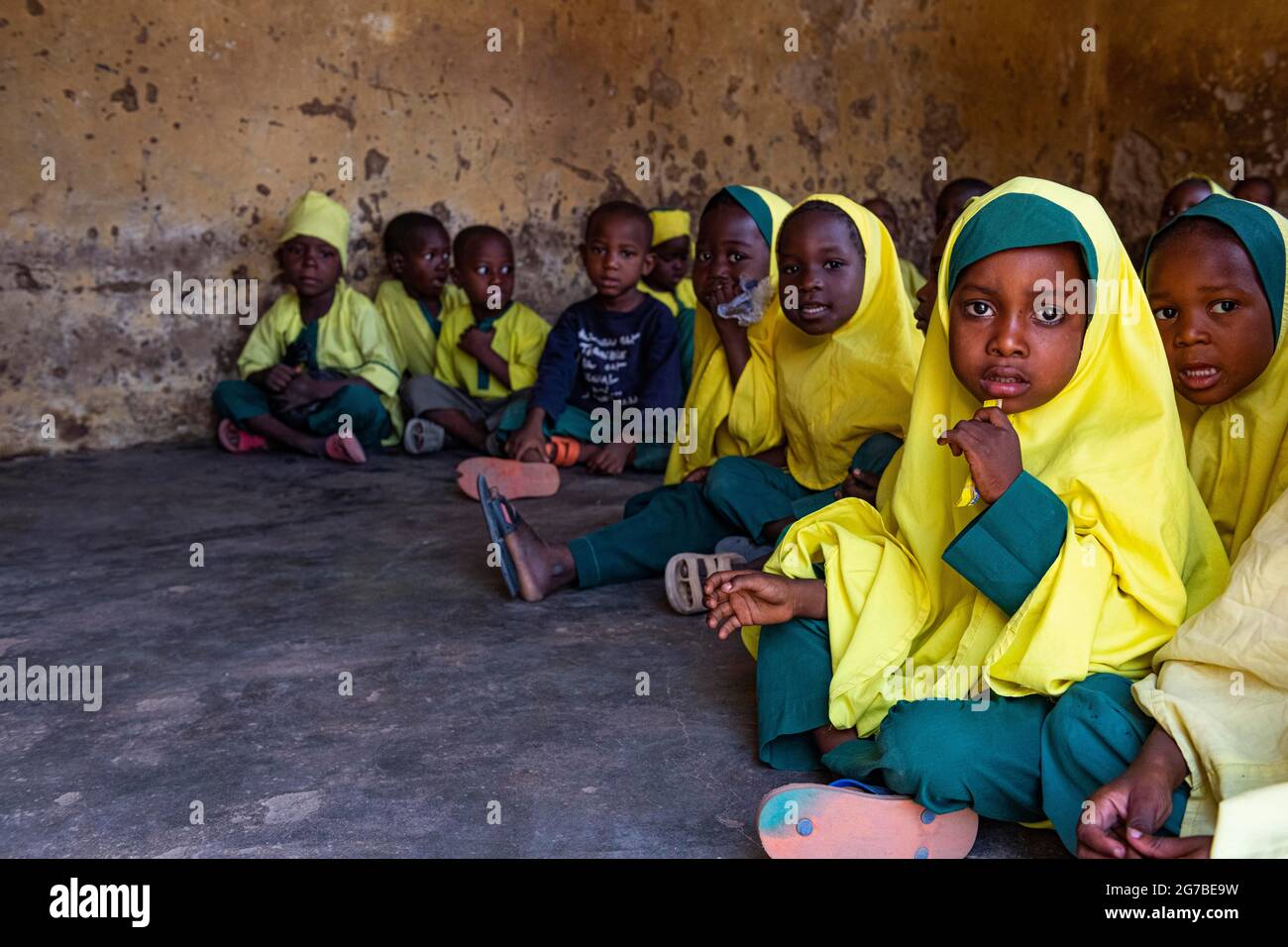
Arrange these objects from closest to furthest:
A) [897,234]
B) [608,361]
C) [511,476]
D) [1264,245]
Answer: [1264,245] < [511,476] < [608,361] < [897,234]

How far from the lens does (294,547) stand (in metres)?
3.24

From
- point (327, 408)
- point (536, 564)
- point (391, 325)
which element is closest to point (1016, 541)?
point (536, 564)

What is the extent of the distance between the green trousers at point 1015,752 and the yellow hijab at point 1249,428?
16.0 inches

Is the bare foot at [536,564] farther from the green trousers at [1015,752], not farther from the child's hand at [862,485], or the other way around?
the green trousers at [1015,752]

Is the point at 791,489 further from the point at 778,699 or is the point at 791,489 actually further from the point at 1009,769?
the point at 1009,769

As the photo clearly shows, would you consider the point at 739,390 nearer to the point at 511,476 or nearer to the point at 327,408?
the point at 511,476

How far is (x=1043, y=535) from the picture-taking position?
159 cm

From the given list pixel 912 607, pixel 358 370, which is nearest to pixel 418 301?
pixel 358 370

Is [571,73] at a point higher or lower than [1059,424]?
higher

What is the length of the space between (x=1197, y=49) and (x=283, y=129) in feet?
13.6

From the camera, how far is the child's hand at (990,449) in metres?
1.57

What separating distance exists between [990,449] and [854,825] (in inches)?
19.4

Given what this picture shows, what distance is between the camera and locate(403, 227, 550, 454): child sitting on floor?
15.9 feet
